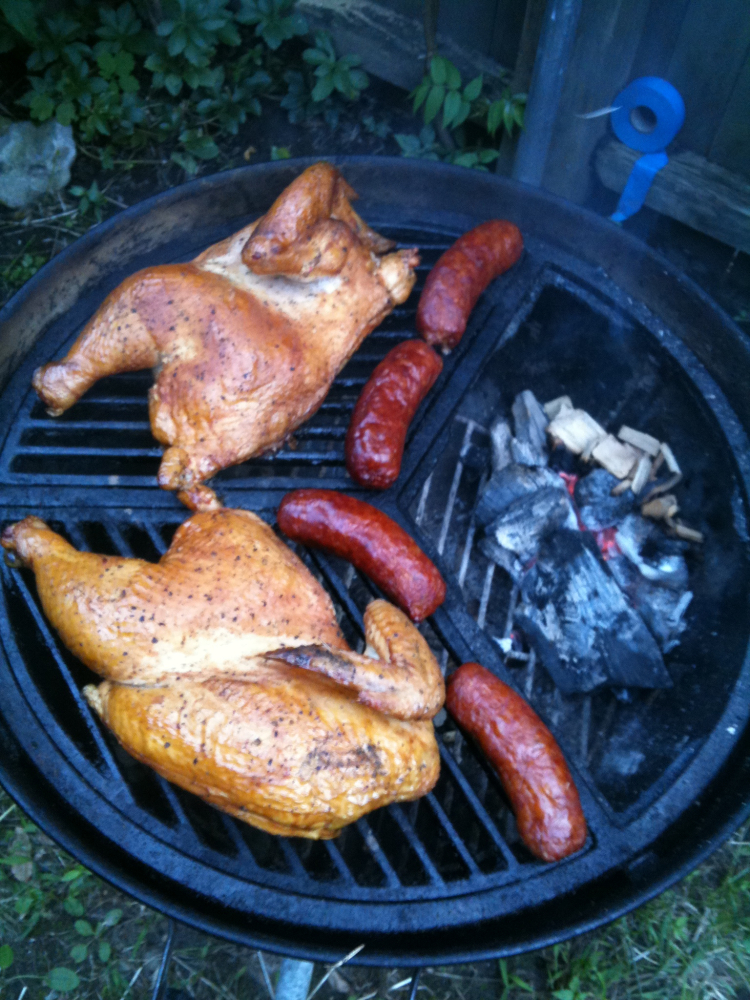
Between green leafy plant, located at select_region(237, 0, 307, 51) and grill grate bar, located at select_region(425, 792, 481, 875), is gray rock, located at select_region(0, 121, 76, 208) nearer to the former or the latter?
→ green leafy plant, located at select_region(237, 0, 307, 51)

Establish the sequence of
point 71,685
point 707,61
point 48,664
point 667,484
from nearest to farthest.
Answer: point 71,685 → point 48,664 → point 667,484 → point 707,61

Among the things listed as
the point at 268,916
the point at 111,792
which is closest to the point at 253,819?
the point at 268,916

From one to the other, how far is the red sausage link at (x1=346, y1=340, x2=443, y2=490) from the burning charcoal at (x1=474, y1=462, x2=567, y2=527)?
54 cm

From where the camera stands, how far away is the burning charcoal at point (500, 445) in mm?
3291

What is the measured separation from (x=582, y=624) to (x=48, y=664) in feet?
6.71

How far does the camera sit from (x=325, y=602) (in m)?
2.44

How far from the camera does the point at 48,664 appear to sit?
257 cm

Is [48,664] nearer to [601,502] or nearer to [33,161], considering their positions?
[601,502]

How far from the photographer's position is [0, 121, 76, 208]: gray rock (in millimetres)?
4828

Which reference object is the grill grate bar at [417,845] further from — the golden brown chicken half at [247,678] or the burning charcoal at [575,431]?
the burning charcoal at [575,431]

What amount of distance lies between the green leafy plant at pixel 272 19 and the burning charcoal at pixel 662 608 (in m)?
4.00

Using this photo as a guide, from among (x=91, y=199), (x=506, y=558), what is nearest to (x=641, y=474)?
(x=506, y=558)

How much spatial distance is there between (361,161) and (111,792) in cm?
282

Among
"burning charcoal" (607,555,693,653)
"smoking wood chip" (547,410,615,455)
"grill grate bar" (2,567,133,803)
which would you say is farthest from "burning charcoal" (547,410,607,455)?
"grill grate bar" (2,567,133,803)
